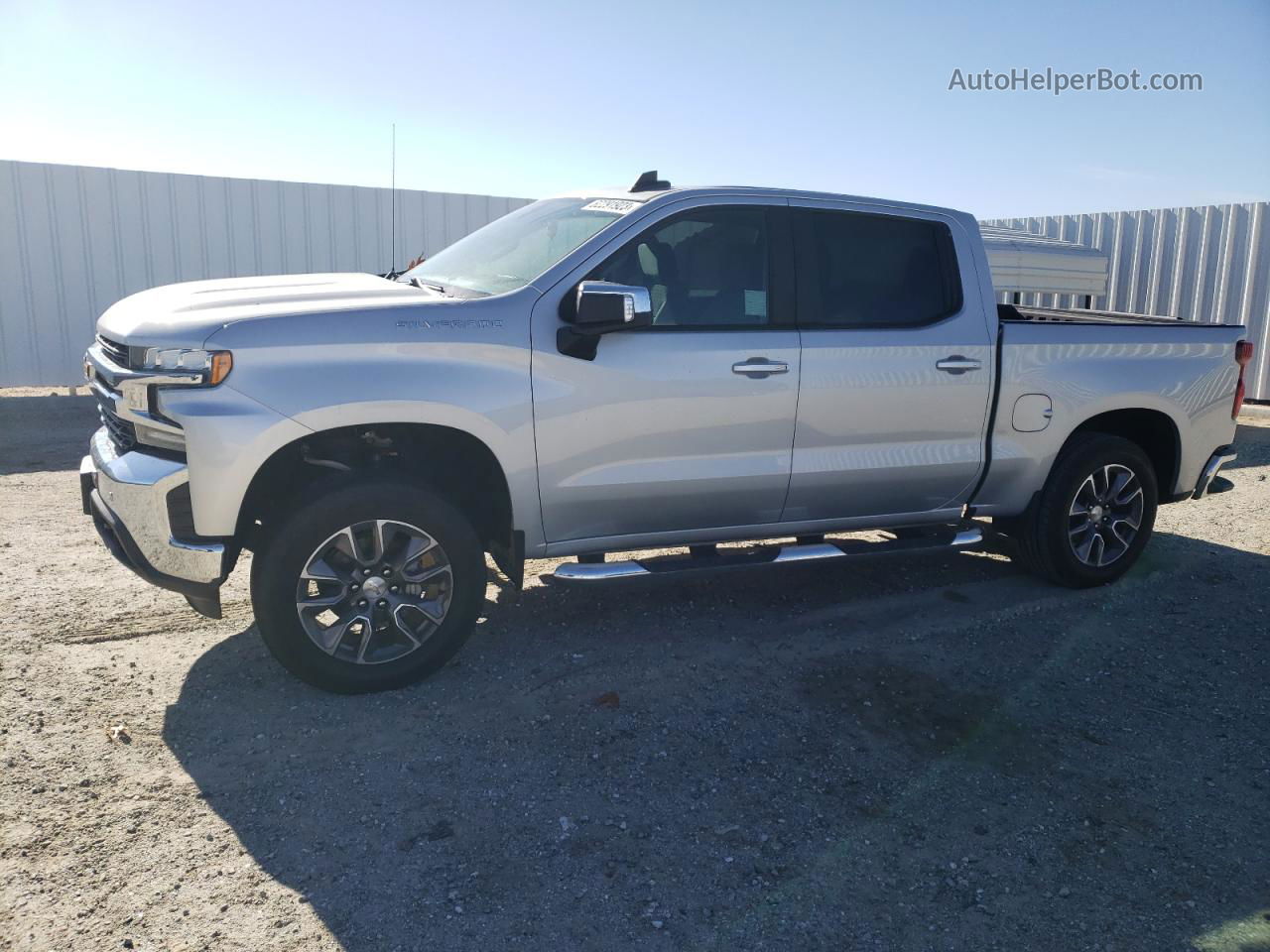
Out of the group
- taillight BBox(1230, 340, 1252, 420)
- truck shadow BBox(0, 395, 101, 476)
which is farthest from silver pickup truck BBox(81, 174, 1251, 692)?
truck shadow BBox(0, 395, 101, 476)

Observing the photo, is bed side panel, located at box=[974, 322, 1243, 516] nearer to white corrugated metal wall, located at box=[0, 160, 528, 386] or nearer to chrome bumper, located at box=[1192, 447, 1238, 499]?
chrome bumper, located at box=[1192, 447, 1238, 499]

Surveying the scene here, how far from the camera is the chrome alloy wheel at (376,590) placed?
3891mm

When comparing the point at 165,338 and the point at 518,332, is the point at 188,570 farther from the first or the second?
the point at 518,332

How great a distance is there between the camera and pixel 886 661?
15.1 ft

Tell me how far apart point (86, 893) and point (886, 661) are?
10.7 feet

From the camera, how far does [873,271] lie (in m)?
4.95

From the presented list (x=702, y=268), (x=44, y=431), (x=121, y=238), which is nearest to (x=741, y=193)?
(x=702, y=268)

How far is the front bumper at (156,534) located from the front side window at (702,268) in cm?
189

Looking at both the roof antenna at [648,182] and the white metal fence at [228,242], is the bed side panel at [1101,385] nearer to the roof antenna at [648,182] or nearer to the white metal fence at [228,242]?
the roof antenna at [648,182]

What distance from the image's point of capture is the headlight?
142 inches

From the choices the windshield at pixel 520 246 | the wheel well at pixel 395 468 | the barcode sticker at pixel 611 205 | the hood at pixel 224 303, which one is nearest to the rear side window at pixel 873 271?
the barcode sticker at pixel 611 205

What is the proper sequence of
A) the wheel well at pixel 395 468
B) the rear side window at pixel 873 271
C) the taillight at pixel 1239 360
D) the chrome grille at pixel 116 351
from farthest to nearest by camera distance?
the taillight at pixel 1239 360 → the rear side window at pixel 873 271 → the wheel well at pixel 395 468 → the chrome grille at pixel 116 351

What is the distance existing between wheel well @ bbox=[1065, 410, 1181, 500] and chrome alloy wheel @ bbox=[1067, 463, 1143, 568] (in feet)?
0.92

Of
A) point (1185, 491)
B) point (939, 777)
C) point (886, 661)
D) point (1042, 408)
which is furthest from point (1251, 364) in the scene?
point (939, 777)
